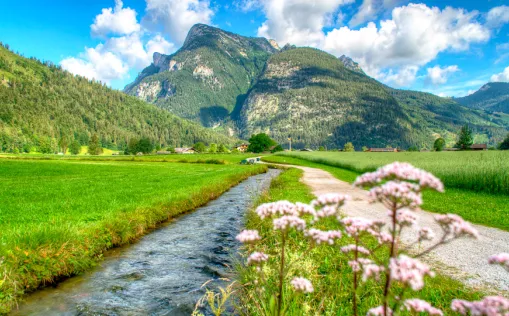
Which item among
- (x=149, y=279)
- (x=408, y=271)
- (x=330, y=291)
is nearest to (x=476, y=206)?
(x=330, y=291)

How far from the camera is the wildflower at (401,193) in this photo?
2.17 metres

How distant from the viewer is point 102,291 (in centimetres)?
865

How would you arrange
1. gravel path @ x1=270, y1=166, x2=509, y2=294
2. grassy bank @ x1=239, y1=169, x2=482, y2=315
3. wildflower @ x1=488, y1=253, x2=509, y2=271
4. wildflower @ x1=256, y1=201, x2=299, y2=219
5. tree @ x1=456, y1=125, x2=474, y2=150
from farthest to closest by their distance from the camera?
tree @ x1=456, y1=125, x2=474, y2=150, gravel path @ x1=270, y1=166, x2=509, y2=294, grassy bank @ x1=239, y1=169, x2=482, y2=315, wildflower @ x1=256, y1=201, x2=299, y2=219, wildflower @ x1=488, y1=253, x2=509, y2=271

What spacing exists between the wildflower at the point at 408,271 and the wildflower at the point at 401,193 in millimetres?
432

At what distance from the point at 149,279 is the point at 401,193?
9.36m

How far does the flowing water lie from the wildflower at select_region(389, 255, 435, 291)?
6972mm

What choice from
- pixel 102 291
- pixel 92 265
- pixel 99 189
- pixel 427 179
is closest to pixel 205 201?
pixel 99 189

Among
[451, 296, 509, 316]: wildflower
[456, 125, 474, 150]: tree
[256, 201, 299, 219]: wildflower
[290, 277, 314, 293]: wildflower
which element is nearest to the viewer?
[451, 296, 509, 316]: wildflower

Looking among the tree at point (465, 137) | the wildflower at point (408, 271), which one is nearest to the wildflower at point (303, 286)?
Result: the wildflower at point (408, 271)

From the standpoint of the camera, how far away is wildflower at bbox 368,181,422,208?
7.11 ft

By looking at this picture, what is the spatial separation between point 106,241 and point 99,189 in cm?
1347

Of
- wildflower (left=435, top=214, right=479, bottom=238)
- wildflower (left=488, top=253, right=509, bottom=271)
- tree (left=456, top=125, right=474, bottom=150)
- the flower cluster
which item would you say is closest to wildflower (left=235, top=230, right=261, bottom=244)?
the flower cluster

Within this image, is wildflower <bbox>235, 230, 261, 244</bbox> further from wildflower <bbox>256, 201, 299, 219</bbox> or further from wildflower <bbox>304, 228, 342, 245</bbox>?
wildflower <bbox>304, 228, 342, 245</bbox>

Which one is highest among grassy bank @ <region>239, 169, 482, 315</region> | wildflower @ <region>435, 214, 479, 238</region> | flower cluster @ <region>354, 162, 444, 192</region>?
flower cluster @ <region>354, 162, 444, 192</region>
